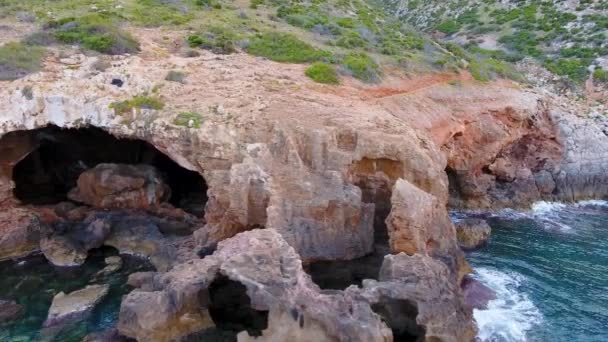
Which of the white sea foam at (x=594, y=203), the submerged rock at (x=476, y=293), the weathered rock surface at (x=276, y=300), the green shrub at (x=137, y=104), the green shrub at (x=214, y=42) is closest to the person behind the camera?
the weathered rock surface at (x=276, y=300)

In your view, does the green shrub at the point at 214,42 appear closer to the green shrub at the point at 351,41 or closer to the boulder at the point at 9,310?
the green shrub at the point at 351,41

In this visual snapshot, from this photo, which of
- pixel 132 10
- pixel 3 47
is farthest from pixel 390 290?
pixel 132 10

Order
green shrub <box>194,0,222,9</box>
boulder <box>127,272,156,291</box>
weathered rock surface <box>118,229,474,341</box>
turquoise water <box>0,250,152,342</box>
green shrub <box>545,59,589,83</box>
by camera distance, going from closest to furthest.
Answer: weathered rock surface <box>118,229,474,341</box>, turquoise water <box>0,250,152,342</box>, boulder <box>127,272,156,291</box>, green shrub <box>194,0,222,9</box>, green shrub <box>545,59,589,83</box>

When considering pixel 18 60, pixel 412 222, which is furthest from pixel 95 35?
pixel 412 222

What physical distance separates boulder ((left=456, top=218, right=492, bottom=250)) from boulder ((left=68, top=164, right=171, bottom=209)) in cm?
1537

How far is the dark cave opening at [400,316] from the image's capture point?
17.8 metres

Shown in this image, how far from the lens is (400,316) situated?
1800 centimetres

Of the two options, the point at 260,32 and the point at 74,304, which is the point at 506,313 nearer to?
the point at 74,304

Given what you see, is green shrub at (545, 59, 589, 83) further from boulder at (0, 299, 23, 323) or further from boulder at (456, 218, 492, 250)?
boulder at (0, 299, 23, 323)

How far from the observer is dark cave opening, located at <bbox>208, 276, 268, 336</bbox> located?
1872 centimetres

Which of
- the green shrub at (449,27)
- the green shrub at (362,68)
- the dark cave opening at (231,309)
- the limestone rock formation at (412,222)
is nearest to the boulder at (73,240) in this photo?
the dark cave opening at (231,309)

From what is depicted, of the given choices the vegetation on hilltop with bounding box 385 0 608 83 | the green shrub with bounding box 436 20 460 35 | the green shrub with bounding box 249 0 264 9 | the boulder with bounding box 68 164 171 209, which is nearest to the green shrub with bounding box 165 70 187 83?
the boulder with bounding box 68 164 171 209

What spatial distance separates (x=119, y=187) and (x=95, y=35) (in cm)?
885

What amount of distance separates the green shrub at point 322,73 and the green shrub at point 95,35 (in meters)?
9.38
